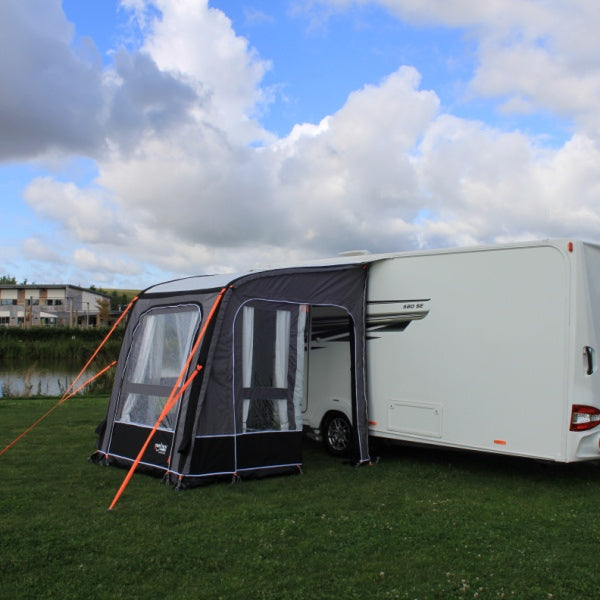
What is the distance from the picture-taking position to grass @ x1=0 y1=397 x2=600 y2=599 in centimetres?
462

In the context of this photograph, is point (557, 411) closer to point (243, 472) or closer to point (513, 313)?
point (513, 313)

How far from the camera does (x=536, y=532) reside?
5691 mm

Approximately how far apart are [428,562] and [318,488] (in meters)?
2.41

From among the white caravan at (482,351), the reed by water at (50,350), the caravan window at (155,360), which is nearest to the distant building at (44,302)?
the reed by water at (50,350)

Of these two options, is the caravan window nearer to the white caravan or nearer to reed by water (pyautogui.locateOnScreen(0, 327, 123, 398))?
the white caravan

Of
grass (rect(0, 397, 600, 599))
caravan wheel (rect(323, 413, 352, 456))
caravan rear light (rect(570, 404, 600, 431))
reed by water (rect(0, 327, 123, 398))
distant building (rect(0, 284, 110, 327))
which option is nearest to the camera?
grass (rect(0, 397, 600, 599))

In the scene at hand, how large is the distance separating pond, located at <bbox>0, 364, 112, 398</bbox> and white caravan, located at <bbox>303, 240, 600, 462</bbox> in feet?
38.4

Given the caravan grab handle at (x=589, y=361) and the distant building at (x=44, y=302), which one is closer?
the caravan grab handle at (x=589, y=361)

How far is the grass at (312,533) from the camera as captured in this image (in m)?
4.62

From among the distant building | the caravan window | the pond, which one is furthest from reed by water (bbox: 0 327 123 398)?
the distant building

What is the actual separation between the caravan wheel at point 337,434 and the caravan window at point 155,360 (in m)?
2.44

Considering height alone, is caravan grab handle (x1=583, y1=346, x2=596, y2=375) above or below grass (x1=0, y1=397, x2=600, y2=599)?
above

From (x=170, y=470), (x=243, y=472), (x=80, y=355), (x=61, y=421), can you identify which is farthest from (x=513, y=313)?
(x=80, y=355)

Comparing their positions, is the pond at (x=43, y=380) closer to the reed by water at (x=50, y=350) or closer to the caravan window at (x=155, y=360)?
Result: the reed by water at (x=50, y=350)
